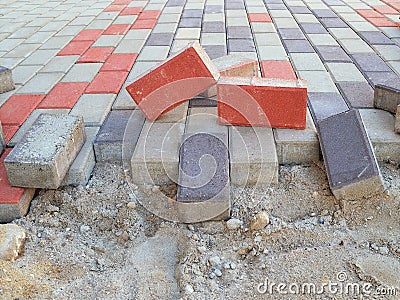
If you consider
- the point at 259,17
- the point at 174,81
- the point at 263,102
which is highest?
the point at 174,81

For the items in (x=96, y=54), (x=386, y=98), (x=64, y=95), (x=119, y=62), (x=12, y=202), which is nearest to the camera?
(x=12, y=202)

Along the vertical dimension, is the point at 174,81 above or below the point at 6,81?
above

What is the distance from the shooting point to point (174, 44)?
5844 millimetres

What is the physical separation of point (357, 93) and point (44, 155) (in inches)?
106

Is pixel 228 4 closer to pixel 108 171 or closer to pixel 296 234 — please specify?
pixel 108 171

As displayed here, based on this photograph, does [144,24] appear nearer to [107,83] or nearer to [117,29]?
[117,29]

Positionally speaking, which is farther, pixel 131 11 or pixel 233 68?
pixel 131 11

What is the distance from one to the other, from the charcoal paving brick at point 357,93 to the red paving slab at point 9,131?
110 inches

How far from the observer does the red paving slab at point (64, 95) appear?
434cm

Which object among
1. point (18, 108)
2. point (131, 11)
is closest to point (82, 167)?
point (18, 108)

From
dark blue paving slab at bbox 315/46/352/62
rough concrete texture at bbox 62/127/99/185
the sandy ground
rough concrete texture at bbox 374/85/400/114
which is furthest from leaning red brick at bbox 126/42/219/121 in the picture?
dark blue paving slab at bbox 315/46/352/62

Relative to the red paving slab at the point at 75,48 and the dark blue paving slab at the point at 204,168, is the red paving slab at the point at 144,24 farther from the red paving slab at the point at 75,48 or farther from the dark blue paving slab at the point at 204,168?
the dark blue paving slab at the point at 204,168

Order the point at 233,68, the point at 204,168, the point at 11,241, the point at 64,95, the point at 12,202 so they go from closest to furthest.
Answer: the point at 11,241 → the point at 12,202 → the point at 204,168 → the point at 233,68 → the point at 64,95

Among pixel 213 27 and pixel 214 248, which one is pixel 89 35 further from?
pixel 214 248
